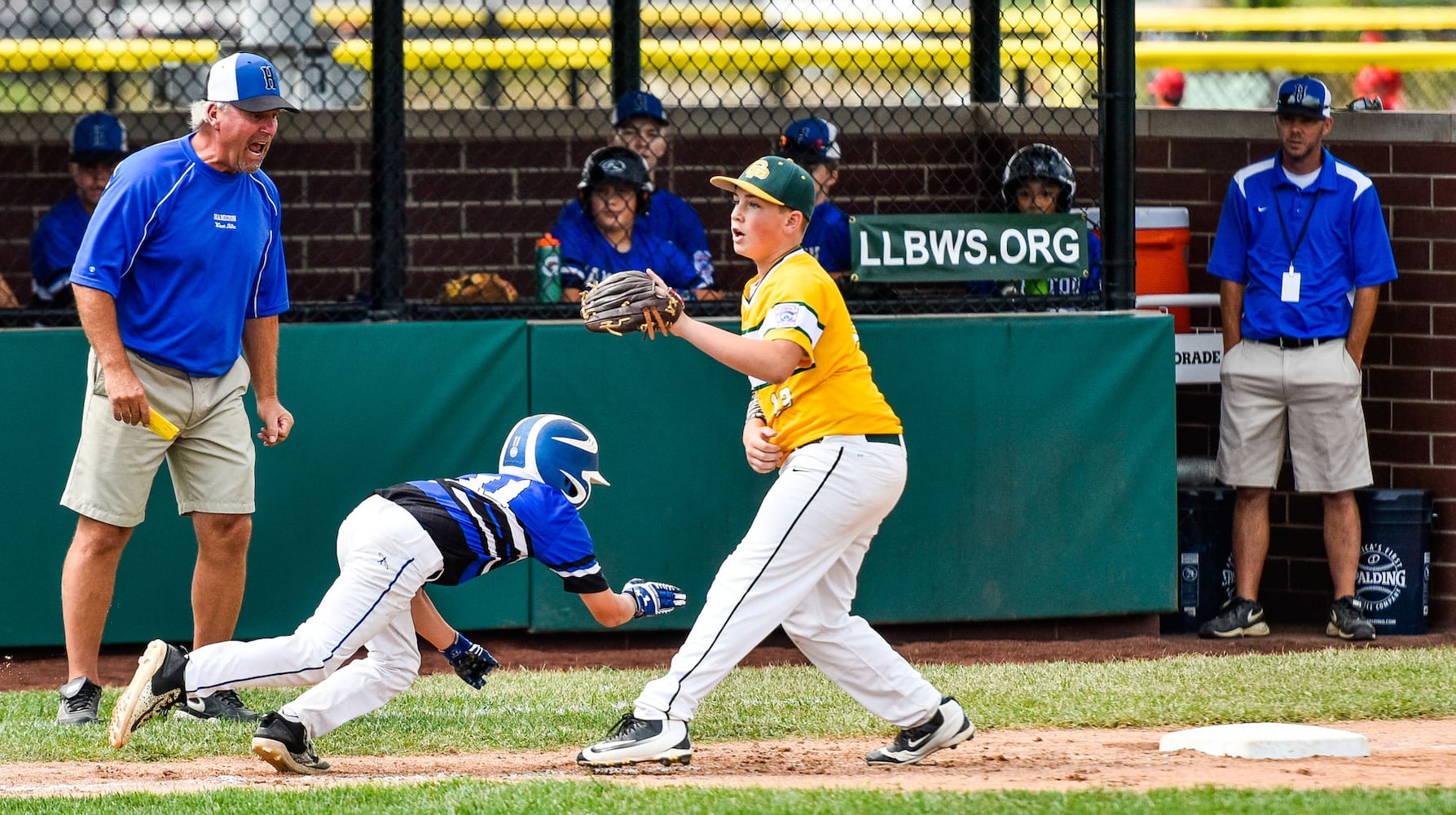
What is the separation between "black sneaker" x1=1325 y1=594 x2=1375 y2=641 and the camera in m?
7.22

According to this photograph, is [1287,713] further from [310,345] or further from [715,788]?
[310,345]

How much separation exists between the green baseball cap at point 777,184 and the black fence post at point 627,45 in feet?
13.6

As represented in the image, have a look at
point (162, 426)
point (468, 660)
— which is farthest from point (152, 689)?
point (162, 426)

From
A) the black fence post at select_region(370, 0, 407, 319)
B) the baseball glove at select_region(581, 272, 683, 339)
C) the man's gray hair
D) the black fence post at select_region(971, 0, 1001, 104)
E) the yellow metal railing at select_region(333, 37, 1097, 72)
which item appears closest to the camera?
the baseball glove at select_region(581, 272, 683, 339)

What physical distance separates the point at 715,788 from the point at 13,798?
1.71m

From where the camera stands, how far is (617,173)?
7086 millimetres

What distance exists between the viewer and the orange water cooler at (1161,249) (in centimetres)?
785

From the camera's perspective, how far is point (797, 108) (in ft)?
29.1

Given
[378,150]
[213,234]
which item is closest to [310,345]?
[378,150]

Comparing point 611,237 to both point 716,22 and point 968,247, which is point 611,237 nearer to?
point 968,247

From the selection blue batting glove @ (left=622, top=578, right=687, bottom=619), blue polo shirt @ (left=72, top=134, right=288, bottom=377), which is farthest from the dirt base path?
blue polo shirt @ (left=72, top=134, right=288, bottom=377)

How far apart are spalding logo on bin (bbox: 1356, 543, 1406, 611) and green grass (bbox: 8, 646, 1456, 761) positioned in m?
0.73

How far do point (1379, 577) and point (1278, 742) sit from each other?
288 cm

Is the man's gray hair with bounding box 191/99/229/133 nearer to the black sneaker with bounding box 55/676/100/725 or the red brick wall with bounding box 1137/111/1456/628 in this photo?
the black sneaker with bounding box 55/676/100/725
